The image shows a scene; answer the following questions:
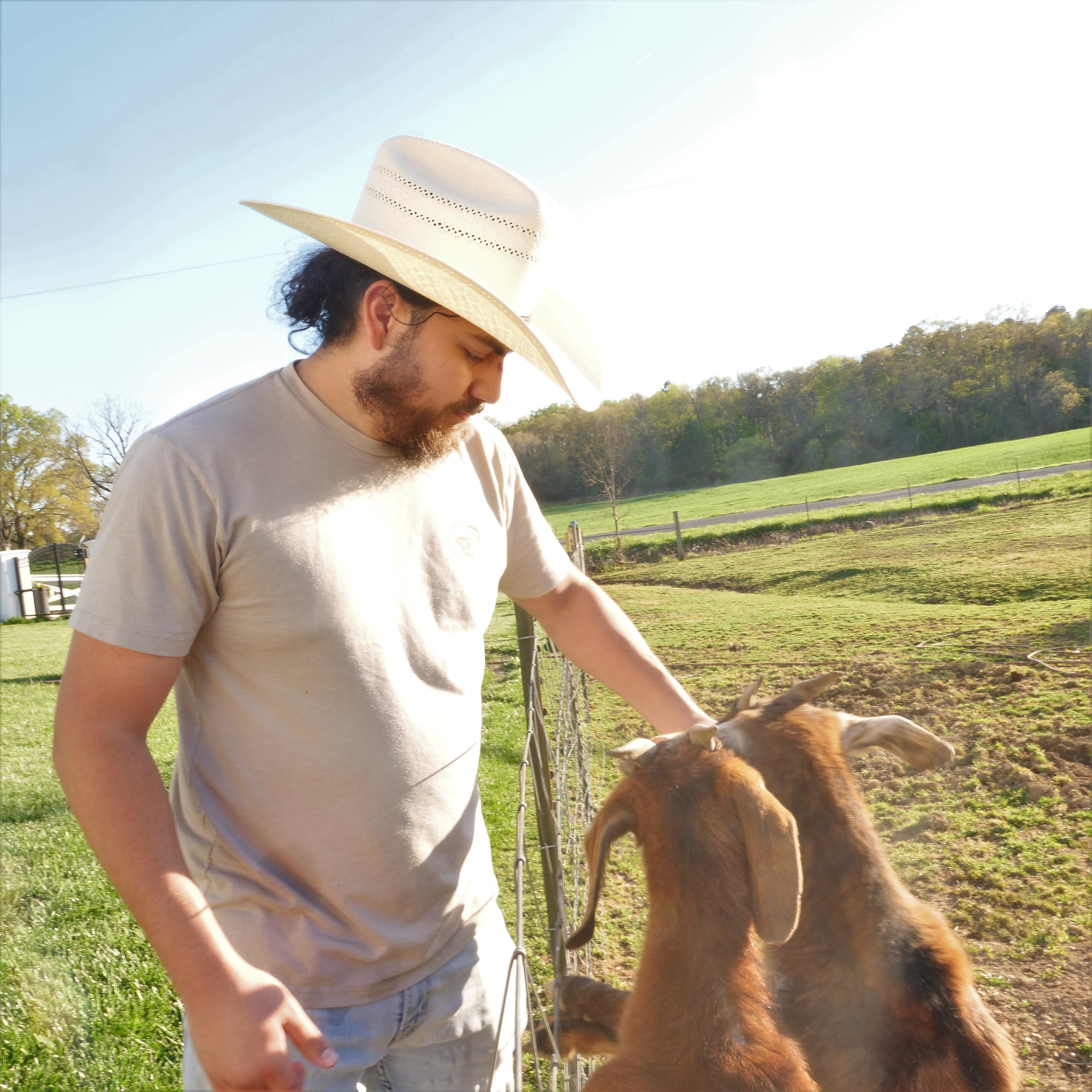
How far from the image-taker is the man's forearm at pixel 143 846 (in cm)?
137

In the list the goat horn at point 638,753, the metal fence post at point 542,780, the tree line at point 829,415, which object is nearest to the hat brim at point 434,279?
the goat horn at point 638,753

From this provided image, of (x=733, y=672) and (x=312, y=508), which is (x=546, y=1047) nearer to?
(x=312, y=508)

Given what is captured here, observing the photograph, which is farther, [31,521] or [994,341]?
[31,521]

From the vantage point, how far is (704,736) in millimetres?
1851

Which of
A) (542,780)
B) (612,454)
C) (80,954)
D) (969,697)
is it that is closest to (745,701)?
(542,780)

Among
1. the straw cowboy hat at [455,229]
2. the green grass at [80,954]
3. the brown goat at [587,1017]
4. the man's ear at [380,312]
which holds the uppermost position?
the straw cowboy hat at [455,229]

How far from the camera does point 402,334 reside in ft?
Result: 5.92

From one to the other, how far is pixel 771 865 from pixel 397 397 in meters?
1.15

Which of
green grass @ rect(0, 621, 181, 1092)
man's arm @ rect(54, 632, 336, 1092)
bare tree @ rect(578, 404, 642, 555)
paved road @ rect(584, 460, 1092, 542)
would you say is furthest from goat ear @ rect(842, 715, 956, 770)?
bare tree @ rect(578, 404, 642, 555)

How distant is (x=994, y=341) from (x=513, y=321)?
37.1ft

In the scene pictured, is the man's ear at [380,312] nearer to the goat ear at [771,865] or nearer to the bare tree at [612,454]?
the goat ear at [771,865]

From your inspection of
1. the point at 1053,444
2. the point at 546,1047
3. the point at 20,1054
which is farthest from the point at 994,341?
the point at 20,1054

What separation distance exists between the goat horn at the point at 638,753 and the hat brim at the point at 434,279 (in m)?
0.82

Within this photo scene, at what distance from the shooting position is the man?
142cm
